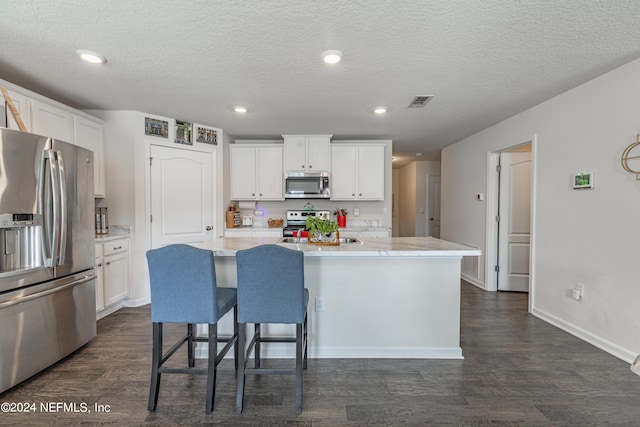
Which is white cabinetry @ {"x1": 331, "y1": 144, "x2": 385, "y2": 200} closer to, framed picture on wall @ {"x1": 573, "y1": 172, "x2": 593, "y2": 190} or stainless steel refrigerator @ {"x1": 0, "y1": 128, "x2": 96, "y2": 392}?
framed picture on wall @ {"x1": 573, "y1": 172, "x2": 593, "y2": 190}

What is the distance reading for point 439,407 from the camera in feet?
5.89

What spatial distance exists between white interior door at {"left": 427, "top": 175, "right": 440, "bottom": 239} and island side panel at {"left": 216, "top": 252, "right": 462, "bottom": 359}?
5000 mm

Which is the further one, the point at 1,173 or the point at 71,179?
the point at 71,179

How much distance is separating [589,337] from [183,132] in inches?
201

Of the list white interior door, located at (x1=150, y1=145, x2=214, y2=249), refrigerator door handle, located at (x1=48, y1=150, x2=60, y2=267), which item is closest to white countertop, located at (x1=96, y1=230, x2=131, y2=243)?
white interior door, located at (x1=150, y1=145, x2=214, y2=249)

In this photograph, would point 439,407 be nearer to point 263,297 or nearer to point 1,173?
point 263,297

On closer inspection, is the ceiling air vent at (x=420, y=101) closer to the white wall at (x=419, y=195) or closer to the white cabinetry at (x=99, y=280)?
the white cabinetry at (x=99, y=280)

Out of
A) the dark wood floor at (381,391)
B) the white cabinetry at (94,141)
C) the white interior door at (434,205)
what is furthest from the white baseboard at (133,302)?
the white interior door at (434,205)

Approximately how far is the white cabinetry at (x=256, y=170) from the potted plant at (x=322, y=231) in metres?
2.12

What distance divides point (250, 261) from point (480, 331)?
250cm

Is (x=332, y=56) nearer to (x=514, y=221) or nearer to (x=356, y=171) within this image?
(x=356, y=171)

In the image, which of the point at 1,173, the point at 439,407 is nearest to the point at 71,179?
the point at 1,173

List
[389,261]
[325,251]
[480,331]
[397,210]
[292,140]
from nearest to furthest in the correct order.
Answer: [325,251] → [389,261] → [480,331] → [292,140] → [397,210]

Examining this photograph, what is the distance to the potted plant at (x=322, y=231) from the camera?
104 inches
